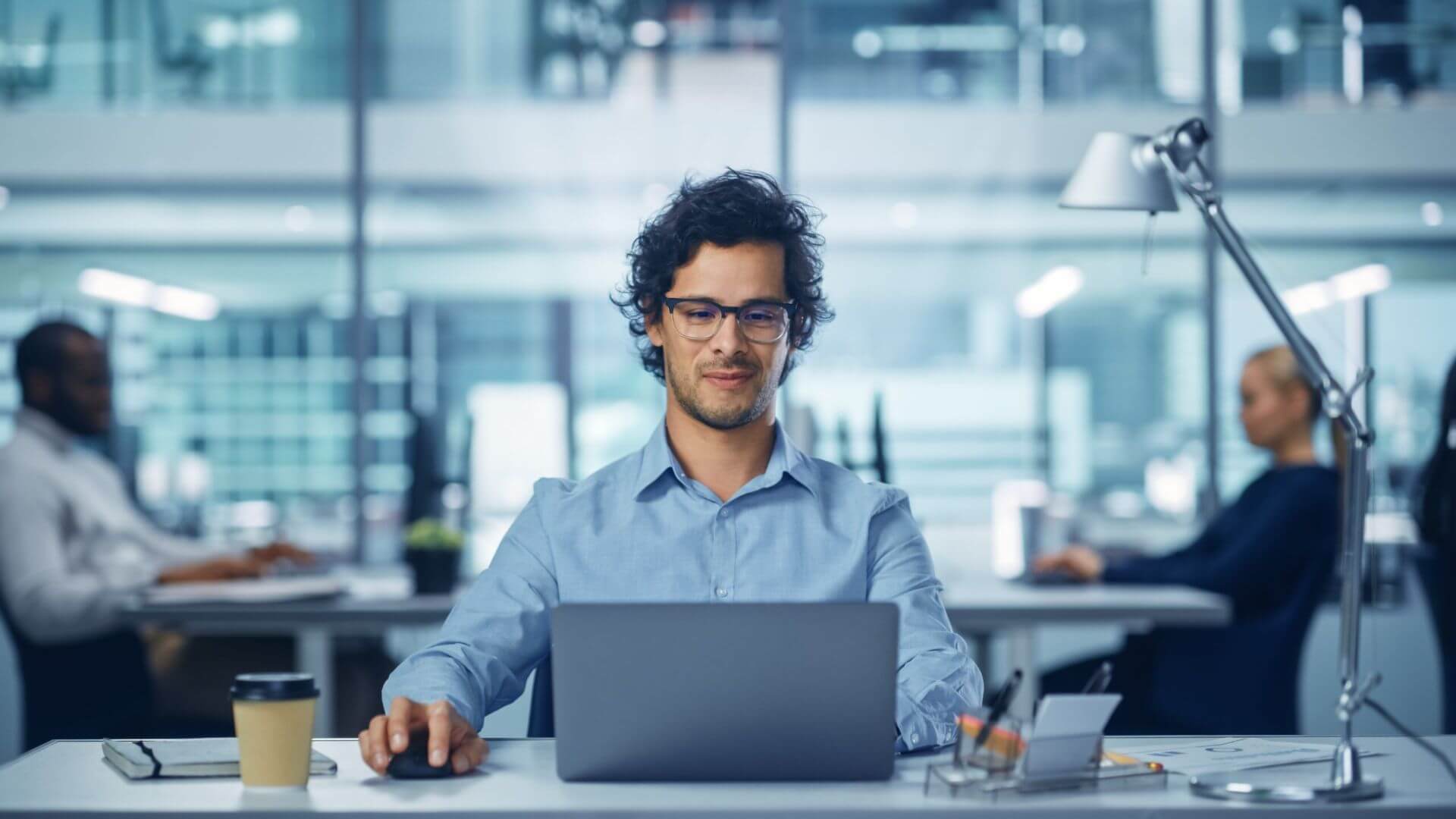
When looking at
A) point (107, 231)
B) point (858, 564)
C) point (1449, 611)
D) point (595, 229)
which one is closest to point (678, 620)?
point (858, 564)

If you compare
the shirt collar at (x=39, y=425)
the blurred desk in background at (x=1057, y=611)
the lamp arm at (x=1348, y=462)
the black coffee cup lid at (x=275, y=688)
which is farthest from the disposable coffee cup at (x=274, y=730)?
the shirt collar at (x=39, y=425)

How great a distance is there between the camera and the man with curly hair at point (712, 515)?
2.03 metres

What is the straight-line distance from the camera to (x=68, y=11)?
5.65 m

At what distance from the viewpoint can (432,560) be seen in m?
3.97

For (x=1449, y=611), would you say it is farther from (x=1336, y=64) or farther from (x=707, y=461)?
(x=1336, y=64)

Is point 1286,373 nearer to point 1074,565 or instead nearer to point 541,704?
point 1074,565

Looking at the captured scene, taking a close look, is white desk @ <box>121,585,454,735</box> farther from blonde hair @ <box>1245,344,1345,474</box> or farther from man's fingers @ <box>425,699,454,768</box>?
blonde hair @ <box>1245,344,1345,474</box>

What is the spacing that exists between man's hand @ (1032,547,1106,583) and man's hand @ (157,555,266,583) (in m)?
2.24

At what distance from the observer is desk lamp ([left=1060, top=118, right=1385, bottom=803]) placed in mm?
1511

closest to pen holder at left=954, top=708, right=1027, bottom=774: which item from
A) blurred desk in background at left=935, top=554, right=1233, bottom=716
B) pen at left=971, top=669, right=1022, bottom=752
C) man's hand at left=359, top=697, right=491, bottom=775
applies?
pen at left=971, top=669, right=1022, bottom=752

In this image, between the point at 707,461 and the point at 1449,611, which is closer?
the point at 707,461

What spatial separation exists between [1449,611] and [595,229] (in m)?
3.34

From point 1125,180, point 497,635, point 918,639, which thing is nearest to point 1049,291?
point 1125,180

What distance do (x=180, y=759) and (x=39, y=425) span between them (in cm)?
259
